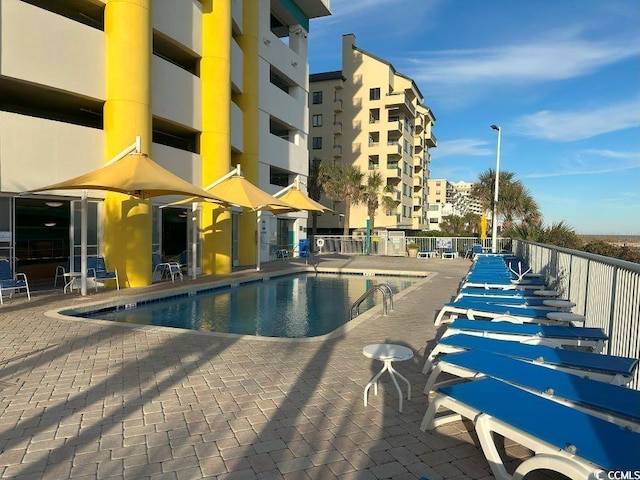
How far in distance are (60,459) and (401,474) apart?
8.25 ft

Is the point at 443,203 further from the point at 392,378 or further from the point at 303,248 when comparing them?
the point at 392,378

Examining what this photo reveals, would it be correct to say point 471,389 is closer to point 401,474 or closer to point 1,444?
point 401,474

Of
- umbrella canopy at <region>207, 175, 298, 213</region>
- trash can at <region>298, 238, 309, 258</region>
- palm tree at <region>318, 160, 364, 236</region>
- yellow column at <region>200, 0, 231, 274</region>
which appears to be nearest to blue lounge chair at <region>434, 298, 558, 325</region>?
umbrella canopy at <region>207, 175, 298, 213</region>

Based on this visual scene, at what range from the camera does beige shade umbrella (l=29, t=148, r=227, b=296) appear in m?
9.03

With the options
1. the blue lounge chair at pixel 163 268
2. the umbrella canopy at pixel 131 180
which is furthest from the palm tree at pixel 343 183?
the umbrella canopy at pixel 131 180

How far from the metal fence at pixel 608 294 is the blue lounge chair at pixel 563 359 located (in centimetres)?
72

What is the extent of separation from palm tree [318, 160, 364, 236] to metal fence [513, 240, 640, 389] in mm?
25395

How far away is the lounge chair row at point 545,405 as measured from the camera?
239 centimetres

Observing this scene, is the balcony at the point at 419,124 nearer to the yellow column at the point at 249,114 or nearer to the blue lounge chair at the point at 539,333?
the yellow column at the point at 249,114

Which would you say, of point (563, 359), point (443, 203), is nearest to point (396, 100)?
point (563, 359)

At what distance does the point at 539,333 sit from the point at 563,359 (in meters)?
1.23

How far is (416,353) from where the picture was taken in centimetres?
589

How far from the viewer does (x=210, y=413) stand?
383 cm

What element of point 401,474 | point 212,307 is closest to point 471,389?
point 401,474
